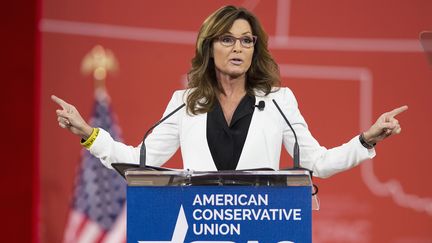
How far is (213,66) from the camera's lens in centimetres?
260

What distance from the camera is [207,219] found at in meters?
1.96

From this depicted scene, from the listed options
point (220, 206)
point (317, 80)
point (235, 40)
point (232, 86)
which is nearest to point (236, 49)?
point (235, 40)

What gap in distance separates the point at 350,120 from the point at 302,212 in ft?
6.77

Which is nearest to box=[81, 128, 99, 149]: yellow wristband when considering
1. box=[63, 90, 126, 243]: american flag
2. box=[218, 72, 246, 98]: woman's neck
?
box=[218, 72, 246, 98]: woman's neck

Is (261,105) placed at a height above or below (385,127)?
above

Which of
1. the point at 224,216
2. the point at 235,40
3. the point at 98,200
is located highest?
the point at 235,40

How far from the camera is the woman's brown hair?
246 centimetres

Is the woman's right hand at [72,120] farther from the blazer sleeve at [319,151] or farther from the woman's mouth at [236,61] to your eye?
the blazer sleeve at [319,151]

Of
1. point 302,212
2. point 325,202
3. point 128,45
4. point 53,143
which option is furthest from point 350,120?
point 302,212

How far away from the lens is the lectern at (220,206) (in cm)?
195

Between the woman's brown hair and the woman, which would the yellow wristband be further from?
the woman's brown hair

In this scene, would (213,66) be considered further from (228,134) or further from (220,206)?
(220,206)

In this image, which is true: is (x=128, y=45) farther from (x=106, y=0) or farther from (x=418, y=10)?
Result: (x=418, y=10)

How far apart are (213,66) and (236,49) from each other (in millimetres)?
184
